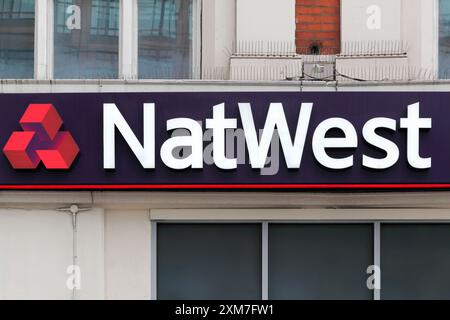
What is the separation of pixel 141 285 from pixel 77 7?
3429 mm

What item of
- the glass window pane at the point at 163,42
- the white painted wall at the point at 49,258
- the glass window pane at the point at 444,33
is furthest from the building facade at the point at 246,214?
the glass window pane at the point at 163,42

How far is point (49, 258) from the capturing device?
925 centimetres

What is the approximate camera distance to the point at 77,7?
393 inches

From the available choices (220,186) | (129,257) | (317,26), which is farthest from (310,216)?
(317,26)

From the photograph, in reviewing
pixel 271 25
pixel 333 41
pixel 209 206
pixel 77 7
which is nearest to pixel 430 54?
pixel 333 41

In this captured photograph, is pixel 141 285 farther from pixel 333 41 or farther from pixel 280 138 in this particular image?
pixel 333 41

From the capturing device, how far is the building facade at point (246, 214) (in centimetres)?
905

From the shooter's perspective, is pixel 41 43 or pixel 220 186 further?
pixel 41 43

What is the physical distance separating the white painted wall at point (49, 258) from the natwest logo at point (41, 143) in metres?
0.69

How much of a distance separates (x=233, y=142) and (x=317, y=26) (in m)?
1.96

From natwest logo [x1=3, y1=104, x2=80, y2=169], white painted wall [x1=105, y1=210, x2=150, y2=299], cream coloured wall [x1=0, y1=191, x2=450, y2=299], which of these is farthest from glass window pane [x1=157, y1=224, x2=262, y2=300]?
natwest logo [x1=3, y1=104, x2=80, y2=169]

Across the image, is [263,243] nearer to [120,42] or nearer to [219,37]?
[219,37]

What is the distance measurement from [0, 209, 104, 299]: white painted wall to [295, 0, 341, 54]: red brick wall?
10.4 ft

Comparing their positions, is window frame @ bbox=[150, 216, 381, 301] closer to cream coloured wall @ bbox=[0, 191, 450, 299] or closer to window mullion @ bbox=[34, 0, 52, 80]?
cream coloured wall @ bbox=[0, 191, 450, 299]
